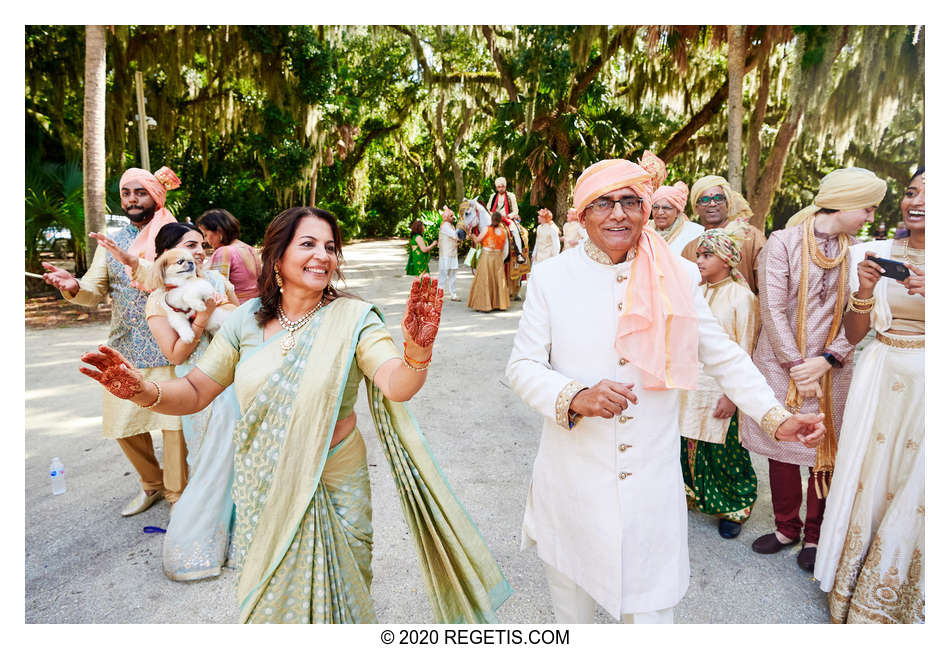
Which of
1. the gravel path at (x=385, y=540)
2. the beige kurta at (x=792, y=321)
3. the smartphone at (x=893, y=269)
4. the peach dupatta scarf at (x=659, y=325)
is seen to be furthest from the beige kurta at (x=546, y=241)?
the peach dupatta scarf at (x=659, y=325)

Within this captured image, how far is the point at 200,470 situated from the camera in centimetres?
290

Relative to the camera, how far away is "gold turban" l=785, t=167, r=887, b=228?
8.70 feet

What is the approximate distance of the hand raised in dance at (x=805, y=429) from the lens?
1712 millimetres

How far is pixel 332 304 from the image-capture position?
1996 millimetres

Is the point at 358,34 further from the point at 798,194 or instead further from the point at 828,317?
the point at 798,194

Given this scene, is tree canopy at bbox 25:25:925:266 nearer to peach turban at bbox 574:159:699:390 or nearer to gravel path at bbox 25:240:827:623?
gravel path at bbox 25:240:827:623

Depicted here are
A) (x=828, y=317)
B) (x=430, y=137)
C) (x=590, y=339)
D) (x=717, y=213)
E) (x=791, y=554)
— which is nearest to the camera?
(x=590, y=339)

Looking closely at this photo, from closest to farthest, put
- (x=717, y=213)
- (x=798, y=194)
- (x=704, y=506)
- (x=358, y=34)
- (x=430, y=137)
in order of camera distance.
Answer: (x=704, y=506) < (x=717, y=213) < (x=358, y=34) < (x=798, y=194) < (x=430, y=137)

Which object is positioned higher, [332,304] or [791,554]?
[332,304]

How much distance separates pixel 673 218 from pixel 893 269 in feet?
6.96

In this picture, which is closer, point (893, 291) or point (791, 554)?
point (893, 291)

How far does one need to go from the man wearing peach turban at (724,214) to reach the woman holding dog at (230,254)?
326 cm

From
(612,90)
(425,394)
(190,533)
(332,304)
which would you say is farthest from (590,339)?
(612,90)

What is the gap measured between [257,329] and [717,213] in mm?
3347
